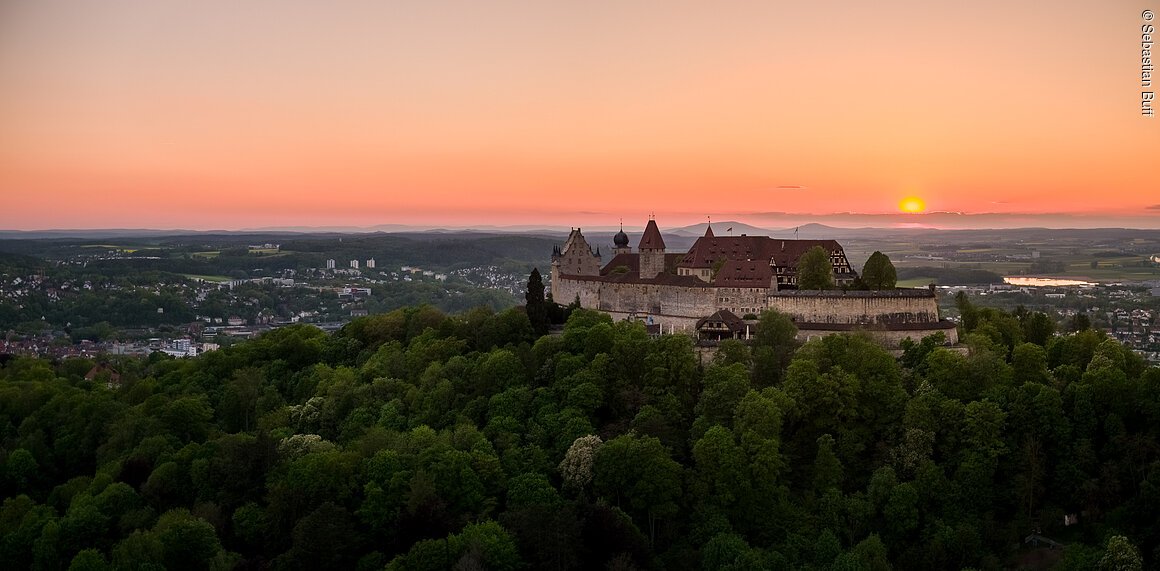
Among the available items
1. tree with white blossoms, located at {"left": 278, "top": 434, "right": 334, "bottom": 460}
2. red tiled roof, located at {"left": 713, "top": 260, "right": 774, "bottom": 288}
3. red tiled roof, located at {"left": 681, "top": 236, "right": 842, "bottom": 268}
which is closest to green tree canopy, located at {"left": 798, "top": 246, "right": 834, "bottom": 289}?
red tiled roof, located at {"left": 713, "top": 260, "right": 774, "bottom": 288}

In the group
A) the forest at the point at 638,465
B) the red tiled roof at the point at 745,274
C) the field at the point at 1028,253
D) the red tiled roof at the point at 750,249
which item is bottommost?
the forest at the point at 638,465

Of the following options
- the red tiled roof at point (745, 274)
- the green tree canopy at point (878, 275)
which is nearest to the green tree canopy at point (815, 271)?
the red tiled roof at point (745, 274)

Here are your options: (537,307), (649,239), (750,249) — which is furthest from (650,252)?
(537,307)

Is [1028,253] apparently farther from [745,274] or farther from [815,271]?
[745,274]

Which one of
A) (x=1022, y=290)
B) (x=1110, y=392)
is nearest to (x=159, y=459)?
(x=1110, y=392)

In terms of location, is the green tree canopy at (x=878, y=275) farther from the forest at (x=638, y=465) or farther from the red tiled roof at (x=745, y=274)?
the forest at (x=638, y=465)

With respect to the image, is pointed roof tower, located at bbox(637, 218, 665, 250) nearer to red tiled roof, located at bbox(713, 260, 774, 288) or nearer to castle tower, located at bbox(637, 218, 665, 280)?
castle tower, located at bbox(637, 218, 665, 280)
